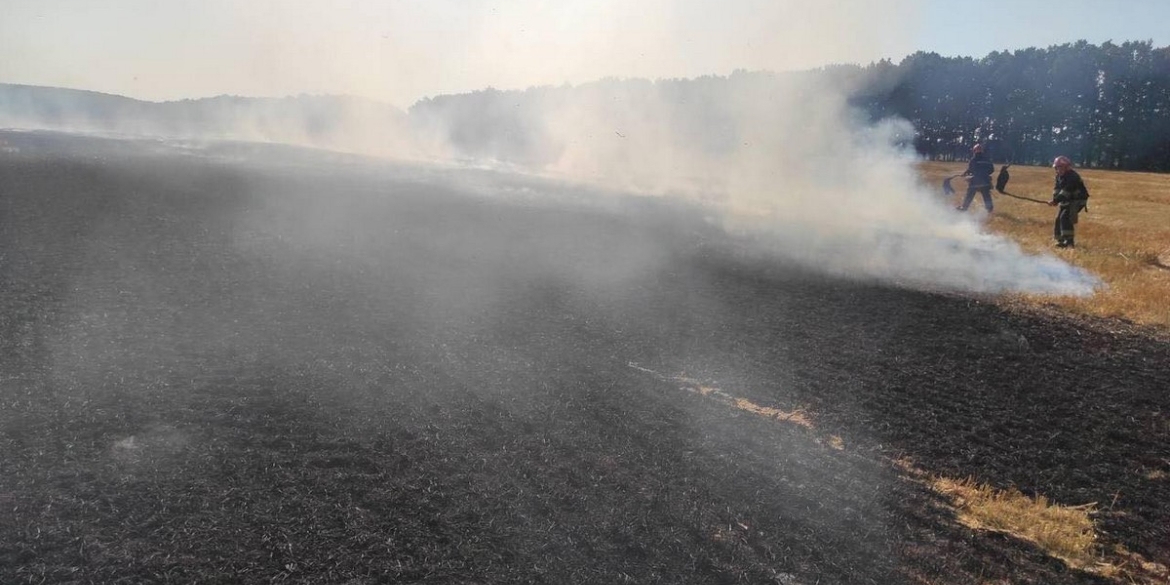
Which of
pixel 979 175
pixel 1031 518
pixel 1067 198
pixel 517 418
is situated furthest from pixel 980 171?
pixel 517 418

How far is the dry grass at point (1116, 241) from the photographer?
12.8 meters

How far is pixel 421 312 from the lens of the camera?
11000 mm

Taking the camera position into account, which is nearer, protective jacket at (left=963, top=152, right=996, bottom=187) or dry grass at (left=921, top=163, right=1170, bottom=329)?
dry grass at (left=921, top=163, right=1170, bottom=329)

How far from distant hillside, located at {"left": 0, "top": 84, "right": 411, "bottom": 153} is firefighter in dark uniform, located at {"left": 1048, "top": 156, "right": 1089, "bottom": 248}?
35.9m

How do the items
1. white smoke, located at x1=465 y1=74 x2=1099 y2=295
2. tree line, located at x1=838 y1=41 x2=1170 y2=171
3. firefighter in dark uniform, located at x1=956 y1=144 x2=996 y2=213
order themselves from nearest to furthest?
1. white smoke, located at x1=465 y1=74 x2=1099 y2=295
2. firefighter in dark uniform, located at x1=956 y1=144 x2=996 y2=213
3. tree line, located at x1=838 y1=41 x2=1170 y2=171

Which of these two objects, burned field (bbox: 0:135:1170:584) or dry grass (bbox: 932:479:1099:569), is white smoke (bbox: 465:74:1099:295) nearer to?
burned field (bbox: 0:135:1170:584)

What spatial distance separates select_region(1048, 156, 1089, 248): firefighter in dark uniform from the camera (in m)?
16.7

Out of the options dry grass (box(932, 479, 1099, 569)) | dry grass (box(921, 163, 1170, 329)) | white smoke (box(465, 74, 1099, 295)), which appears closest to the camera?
dry grass (box(932, 479, 1099, 569))

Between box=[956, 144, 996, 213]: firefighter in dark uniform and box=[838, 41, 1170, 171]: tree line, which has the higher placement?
box=[838, 41, 1170, 171]: tree line

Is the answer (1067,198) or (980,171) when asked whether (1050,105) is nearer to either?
(980,171)

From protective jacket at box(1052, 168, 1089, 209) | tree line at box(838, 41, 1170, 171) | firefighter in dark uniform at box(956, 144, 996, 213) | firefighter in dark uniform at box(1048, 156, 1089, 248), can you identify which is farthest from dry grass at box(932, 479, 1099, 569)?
tree line at box(838, 41, 1170, 171)

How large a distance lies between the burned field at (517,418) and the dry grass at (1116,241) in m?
1.62

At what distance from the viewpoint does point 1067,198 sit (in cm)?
1705

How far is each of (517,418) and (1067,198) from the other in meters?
17.2
